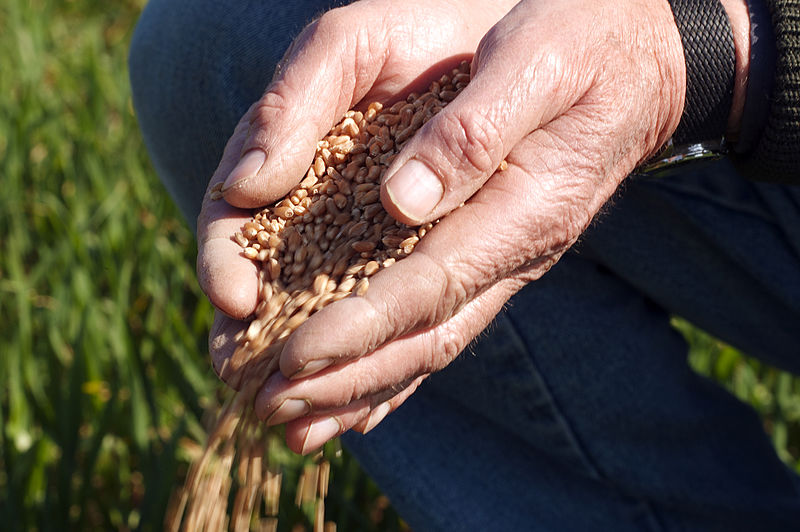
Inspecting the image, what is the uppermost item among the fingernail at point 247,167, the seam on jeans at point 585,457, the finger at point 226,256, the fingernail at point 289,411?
the fingernail at point 247,167

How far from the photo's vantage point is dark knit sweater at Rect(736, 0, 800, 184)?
981 mm

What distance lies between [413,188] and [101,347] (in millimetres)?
1100

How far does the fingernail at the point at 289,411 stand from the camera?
864 millimetres

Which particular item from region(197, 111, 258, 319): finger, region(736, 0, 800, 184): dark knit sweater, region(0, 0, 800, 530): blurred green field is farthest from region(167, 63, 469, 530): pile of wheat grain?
region(0, 0, 800, 530): blurred green field

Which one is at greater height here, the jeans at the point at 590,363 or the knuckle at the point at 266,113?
the knuckle at the point at 266,113

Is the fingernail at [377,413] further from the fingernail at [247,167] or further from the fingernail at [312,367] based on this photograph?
the fingernail at [247,167]

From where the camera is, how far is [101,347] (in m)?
1.77

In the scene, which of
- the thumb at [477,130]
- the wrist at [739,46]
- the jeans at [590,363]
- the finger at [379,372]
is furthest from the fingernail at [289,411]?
the wrist at [739,46]

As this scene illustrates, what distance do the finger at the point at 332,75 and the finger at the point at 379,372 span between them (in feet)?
0.78

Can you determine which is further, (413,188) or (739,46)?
(739,46)

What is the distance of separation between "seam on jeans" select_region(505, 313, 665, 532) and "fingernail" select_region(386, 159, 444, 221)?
0.39 m

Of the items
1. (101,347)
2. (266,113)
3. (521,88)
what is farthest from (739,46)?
(101,347)

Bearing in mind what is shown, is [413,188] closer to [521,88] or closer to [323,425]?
[521,88]

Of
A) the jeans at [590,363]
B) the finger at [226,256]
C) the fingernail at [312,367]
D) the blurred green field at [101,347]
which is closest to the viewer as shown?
the fingernail at [312,367]
